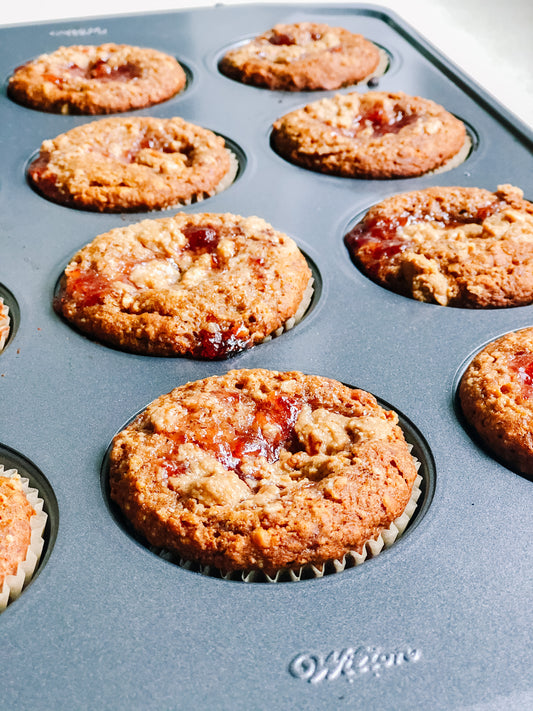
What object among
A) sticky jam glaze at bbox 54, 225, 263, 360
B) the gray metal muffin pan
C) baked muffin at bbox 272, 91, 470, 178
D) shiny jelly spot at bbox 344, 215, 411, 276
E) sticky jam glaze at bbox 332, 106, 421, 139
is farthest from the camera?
sticky jam glaze at bbox 332, 106, 421, 139

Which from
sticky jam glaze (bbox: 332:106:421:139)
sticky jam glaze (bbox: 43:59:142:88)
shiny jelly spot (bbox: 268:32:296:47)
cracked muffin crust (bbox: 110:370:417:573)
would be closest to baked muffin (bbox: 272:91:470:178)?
sticky jam glaze (bbox: 332:106:421:139)

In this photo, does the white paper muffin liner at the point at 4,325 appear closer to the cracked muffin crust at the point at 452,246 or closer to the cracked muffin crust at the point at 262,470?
the cracked muffin crust at the point at 262,470

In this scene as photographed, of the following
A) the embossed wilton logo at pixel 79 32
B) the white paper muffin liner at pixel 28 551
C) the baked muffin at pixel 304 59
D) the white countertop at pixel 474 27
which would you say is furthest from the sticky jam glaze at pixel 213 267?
the embossed wilton logo at pixel 79 32

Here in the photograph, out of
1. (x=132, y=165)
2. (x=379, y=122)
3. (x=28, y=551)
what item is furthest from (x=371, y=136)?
(x=28, y=551)

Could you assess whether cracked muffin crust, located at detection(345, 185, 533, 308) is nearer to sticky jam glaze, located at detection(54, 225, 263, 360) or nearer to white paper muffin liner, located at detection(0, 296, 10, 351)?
sticky jam glaze, located at detection(54, 225, 263, 360)

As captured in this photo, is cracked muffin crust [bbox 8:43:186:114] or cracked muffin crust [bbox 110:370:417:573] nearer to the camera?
cracked muffin crust [bbox 110:370:417:573]

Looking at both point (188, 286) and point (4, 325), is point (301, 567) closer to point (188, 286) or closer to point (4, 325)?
point (188, 286)
